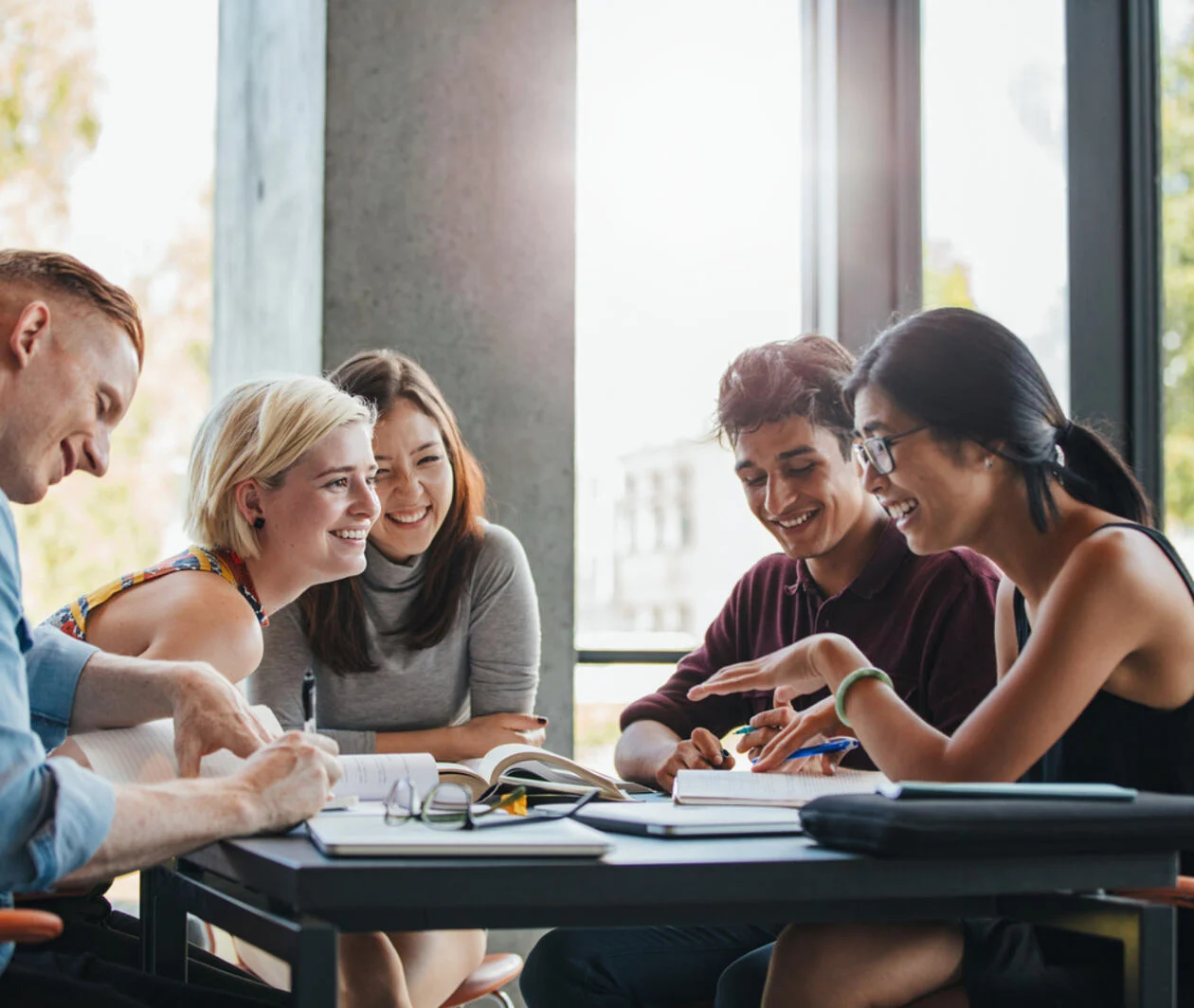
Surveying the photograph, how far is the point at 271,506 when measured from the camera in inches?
87.0

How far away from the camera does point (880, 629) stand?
2117 millimetres

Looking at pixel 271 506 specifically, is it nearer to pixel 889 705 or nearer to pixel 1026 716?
pixel 889 705

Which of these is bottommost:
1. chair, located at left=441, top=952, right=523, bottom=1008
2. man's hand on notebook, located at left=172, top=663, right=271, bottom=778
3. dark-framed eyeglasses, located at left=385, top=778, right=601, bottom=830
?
chair, located at left=441, top=952, right=523, bottom=1008

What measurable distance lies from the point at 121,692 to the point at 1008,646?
4.08 ft

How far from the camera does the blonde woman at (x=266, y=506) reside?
1.97m

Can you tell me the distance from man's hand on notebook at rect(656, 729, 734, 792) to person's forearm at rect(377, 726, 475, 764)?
68 cm

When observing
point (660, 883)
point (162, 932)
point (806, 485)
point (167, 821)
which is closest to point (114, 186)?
point (806, 485)

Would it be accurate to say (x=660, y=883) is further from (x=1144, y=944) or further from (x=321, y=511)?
(x=321, y=511)

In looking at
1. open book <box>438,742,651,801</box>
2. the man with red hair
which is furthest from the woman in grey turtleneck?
the man with red hair

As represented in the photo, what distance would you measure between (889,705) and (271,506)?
1.16 meters

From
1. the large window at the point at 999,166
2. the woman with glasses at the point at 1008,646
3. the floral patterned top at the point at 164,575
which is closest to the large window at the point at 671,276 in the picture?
the large window at the point at 999,166

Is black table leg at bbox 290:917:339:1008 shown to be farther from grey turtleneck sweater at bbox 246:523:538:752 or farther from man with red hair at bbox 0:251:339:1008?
grey turtleneck sweater at bbox 246:523:538:752

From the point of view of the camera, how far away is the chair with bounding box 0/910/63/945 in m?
1.09

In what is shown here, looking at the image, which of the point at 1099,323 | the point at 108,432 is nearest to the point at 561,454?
the point at 1099,323
